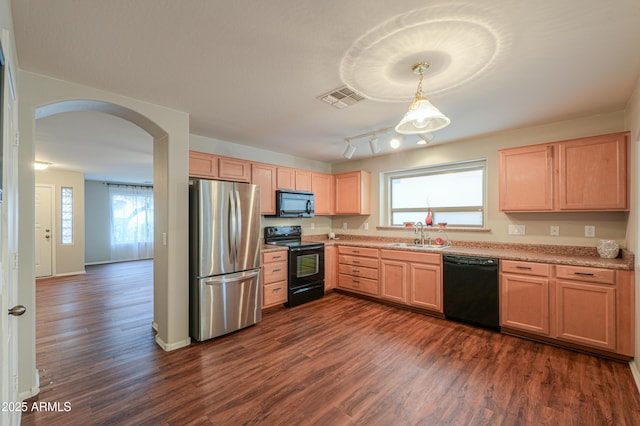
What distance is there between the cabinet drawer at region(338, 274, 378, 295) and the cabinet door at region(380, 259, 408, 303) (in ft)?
0.46

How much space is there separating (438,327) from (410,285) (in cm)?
65

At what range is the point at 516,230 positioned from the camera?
11.5ft

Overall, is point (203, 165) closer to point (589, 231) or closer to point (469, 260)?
point (469, 260)

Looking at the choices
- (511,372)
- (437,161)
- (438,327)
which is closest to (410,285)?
(438,327)

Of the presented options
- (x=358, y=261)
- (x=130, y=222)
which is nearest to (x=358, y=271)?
(x=358, y=261)

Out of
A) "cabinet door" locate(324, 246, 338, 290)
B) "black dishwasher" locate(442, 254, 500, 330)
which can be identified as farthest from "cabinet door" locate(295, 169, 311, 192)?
"black dishwasher" locate(442, 254, 500, 330)

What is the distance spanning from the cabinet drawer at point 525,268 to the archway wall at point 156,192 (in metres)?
3.43

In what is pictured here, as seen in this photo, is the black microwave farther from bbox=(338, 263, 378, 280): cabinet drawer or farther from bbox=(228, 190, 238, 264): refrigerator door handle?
bbox=(228, 190, 238, 264): refrigerator door handle

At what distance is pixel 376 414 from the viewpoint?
1.84m

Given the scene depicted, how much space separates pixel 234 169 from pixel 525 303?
150 inches

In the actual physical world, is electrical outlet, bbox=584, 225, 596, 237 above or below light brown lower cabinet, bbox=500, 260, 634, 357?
above

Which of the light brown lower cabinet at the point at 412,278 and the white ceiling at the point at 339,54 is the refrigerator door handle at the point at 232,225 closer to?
the white ceiling at the point at 339,54

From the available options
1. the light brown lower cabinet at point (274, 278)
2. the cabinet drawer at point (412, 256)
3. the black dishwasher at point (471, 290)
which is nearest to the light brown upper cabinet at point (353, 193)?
the cabinet drawer at point (412, 256)

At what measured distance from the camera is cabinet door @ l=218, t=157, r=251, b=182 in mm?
3725
